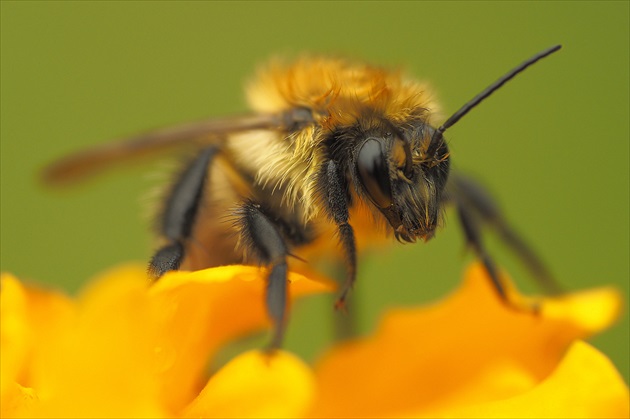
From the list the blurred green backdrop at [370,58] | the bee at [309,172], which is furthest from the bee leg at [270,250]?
the blurred green backdrop at [370,58]

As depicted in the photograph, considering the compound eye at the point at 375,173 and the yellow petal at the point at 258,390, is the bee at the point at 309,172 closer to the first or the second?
the compound eye at the point at 375,173

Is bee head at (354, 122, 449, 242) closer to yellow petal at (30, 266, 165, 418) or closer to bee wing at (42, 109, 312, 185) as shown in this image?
bee wing at (42, 109, 312, 185)

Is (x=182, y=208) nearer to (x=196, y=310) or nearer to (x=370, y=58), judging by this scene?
(x=196, y=310)

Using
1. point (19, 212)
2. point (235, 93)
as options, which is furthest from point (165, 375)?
point (235, 93)

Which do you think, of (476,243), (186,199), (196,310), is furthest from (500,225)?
(196,310)

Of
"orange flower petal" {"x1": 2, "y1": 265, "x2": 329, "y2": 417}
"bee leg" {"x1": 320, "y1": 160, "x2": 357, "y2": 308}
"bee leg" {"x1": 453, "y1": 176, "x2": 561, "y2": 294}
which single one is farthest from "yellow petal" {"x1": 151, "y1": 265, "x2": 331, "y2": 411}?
"bee leg" {"x1": 453, "y1": 176, "x2": 561, "y2": 294}

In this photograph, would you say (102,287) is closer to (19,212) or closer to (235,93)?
(19,212)
